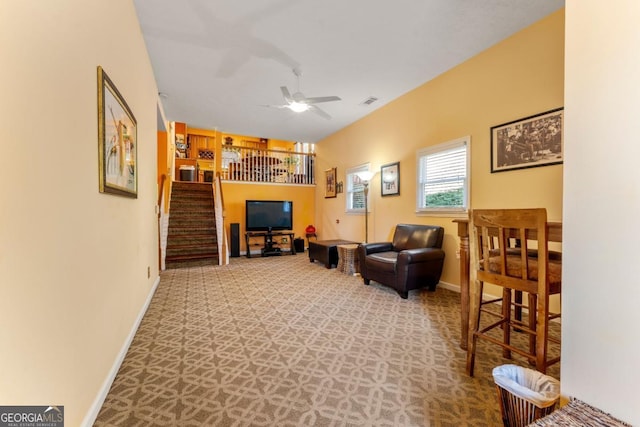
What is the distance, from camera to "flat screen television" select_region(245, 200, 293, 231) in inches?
278

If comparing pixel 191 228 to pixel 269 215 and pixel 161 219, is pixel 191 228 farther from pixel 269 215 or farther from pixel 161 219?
pixel 269 215

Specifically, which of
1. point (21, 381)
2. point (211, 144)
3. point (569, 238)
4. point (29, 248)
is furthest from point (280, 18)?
point (211, 144)

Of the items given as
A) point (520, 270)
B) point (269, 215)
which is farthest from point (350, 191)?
point (520, 270)

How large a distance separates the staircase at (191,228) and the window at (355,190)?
3.28 metres

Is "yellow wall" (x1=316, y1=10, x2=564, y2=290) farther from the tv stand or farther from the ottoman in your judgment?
the tv stand

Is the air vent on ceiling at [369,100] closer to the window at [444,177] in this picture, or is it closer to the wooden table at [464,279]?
the window at [444,177]

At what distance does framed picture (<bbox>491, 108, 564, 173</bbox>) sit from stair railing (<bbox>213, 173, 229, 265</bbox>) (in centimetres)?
514

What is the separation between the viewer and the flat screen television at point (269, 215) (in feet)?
23.1

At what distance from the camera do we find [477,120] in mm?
3504

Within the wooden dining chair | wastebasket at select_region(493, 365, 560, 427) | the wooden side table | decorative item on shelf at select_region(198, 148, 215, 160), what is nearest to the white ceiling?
the wooden dining chair

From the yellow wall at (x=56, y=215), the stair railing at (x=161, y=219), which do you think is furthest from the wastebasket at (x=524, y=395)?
the stair railing at (x=161, y=219)

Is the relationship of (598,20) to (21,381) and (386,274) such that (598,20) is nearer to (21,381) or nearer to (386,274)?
(21,381)

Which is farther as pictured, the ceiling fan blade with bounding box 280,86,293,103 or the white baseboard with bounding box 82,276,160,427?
the ceiling fan blade with bounding box 280,86,293,103

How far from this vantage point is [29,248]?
0.97 metres
